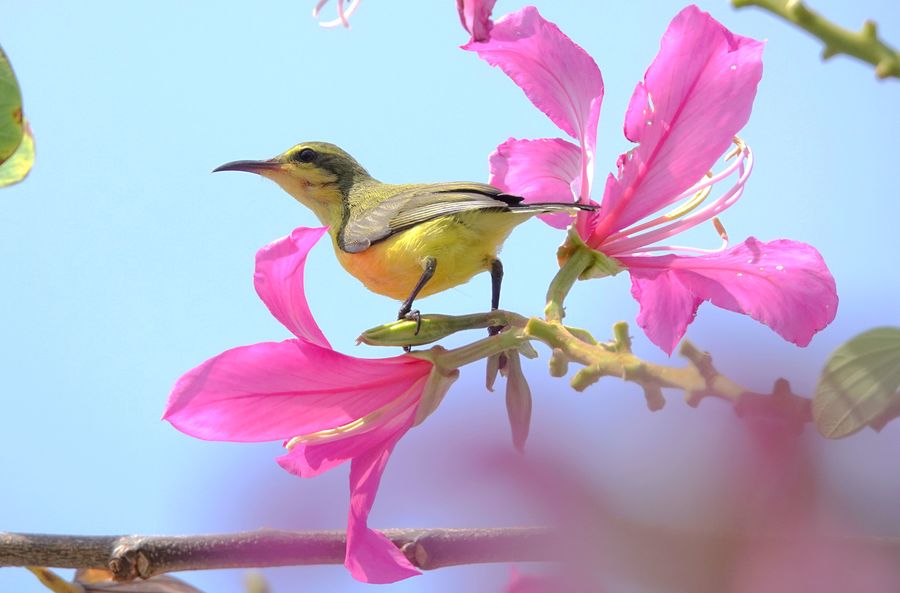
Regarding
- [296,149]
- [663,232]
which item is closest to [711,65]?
[663,232]

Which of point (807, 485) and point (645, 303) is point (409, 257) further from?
point (807, 485)

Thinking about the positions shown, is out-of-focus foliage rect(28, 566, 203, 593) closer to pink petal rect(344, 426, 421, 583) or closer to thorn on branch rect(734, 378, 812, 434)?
pink petal rect(344, 426, 421, 583)

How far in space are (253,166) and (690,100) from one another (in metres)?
0.71

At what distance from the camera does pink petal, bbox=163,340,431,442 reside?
0.59m

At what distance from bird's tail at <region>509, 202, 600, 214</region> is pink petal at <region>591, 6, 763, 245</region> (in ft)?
0.16

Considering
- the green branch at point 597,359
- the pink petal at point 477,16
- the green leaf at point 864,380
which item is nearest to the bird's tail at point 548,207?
the green branch at point 597,359

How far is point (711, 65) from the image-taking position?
627 mm

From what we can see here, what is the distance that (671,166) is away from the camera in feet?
2.24

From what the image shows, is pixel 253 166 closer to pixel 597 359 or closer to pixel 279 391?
pixel 279 391

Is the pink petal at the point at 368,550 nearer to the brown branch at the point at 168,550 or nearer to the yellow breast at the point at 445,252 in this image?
the brown branch at the point at 168,550

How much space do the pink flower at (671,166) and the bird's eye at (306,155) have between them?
21.5 inches

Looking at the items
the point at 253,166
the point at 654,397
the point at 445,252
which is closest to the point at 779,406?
the point at 654,397

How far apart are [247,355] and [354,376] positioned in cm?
9

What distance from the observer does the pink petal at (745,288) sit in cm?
63
